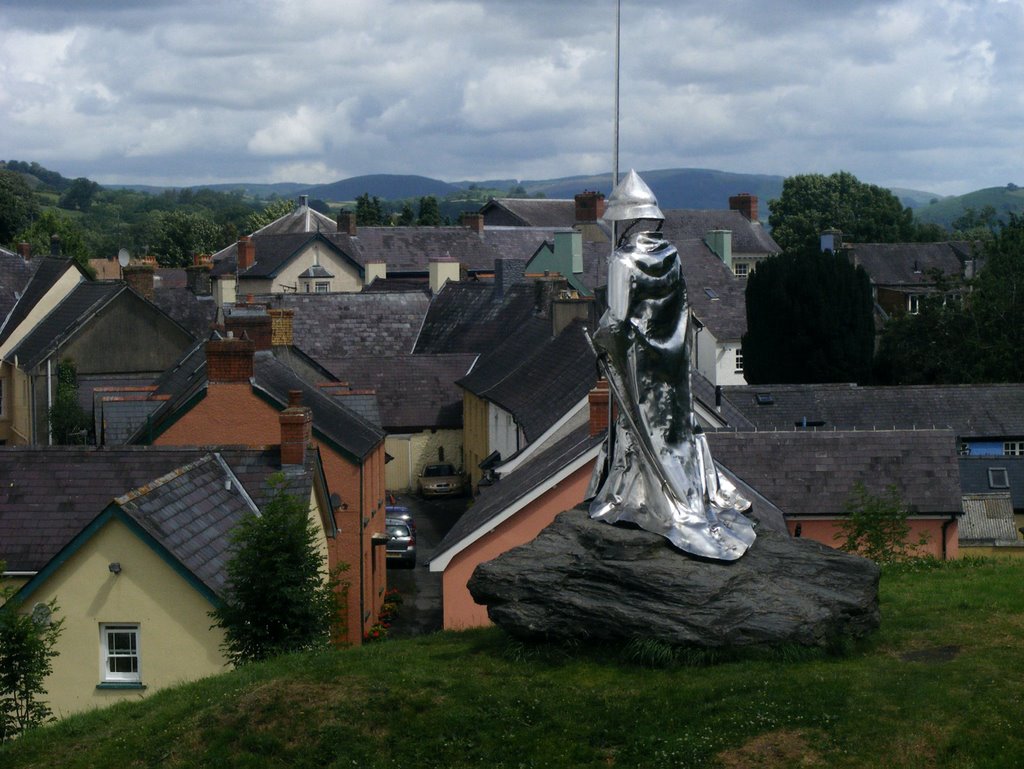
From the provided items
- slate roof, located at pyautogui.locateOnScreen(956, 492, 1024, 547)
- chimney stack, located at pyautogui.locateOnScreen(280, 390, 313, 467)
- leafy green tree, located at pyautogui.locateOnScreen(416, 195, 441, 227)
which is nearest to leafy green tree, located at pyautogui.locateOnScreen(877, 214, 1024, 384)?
slate roof, located at pyautogui.locateOnScreen(956, 492, 1024, 547)

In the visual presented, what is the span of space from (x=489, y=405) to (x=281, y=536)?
26.7 m

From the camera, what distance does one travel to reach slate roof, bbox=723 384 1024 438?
46.4m

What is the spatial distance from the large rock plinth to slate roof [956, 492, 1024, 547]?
2023 cm

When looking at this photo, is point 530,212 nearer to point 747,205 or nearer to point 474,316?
point 747,205

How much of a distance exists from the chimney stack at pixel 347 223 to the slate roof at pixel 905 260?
32386 mm

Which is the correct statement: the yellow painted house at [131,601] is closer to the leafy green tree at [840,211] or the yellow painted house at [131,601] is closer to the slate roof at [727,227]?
the slate roof at [727,227]

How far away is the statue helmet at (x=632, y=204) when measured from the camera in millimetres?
17312

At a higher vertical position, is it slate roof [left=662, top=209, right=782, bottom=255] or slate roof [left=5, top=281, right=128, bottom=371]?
slate roof [left=662, top=209, right=782, bottom=255]

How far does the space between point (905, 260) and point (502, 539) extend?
78.5 m

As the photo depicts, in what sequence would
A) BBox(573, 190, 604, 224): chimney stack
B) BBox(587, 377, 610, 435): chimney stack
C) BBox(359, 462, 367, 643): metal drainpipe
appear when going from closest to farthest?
BBox(587, 377, 610, 435): chimney stack
BBox(359, 462, 367, 643): metal drainpipe
BBox(573, 190, 604, 224): chimney stack

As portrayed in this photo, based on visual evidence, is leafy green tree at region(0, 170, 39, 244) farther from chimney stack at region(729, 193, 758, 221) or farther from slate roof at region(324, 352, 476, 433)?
slate roof at region(324, 352, 476, 433)

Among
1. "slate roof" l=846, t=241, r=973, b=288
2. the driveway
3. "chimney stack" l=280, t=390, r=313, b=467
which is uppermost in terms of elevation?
"slate roof" l=846, t=241, r=973, b=288

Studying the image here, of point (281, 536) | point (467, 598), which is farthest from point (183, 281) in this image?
point (281, 536)

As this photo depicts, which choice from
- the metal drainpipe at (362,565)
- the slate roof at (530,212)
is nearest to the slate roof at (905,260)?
the slate roof at (530,212)
